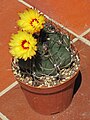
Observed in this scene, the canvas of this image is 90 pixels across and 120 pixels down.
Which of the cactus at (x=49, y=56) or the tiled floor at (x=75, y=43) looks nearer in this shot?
the cactus at (x=49, y=56)

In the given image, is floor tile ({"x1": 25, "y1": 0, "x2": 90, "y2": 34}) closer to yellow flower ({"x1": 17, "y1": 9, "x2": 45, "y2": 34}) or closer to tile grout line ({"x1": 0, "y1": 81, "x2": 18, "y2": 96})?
tile grout line ({"x1": 0, "y1": 81, "x2": 18, "y2": 96})

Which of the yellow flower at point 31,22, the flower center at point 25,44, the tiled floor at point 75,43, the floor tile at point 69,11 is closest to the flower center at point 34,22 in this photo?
the yellow flower at point 31,22

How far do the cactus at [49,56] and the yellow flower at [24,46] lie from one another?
0.12 m

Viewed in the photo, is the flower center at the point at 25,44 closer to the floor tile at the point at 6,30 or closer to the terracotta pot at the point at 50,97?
the terracotta pot at the point at 50,97

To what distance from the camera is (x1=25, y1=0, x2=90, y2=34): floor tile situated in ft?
9.31

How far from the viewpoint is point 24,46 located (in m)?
1.89

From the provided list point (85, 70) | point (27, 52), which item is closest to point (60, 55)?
point (27, 52)

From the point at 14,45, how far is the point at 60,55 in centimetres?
27

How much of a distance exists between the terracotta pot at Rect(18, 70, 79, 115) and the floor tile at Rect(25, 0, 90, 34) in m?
0.65

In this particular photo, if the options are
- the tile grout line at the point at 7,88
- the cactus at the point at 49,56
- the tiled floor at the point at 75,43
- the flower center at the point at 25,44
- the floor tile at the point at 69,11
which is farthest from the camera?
the floor tile at the point at 69,11

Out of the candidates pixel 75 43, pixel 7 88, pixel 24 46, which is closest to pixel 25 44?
pixel 24 46

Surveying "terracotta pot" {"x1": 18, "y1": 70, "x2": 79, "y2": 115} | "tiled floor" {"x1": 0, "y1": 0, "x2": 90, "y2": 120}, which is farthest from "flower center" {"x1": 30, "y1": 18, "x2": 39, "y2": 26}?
"tiled floor" {"x1": 0, "y1": 0, "x2": 90, "y2": 120}

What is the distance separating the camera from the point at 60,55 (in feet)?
6.81

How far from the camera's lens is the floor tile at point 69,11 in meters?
2.84
